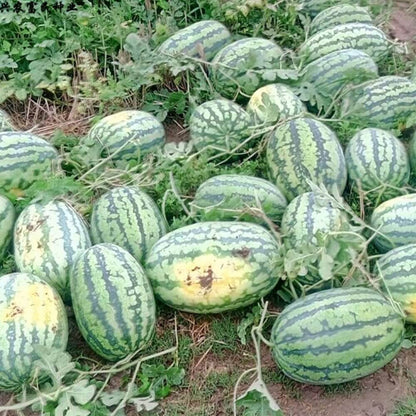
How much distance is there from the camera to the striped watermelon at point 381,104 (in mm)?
3549

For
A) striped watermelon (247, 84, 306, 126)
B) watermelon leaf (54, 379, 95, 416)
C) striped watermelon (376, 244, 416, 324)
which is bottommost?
watermelon leaf (54, 379, 95, 416)

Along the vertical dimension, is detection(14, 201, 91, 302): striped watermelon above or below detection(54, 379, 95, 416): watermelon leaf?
above

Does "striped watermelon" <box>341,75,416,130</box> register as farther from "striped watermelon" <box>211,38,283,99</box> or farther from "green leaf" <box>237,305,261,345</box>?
"green leaf" <box>237,305,261,345</box>

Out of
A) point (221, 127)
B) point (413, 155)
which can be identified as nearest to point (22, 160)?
point (221, 127)

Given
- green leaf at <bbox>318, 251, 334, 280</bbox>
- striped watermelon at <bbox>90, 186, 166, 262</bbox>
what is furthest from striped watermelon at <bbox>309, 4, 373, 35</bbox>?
green leaf at <bbox>318, 251, 334, 280</bbox>

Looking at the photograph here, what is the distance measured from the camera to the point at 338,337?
246cm

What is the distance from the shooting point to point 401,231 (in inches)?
113

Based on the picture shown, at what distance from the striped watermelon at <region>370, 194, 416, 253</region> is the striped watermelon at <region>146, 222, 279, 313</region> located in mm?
480

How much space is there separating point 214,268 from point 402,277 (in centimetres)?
69

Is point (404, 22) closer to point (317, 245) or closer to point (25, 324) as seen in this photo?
point (317, 245)

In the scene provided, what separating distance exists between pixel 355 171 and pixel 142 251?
1.04 meters

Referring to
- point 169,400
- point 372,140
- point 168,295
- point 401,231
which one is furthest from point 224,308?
point 372,140

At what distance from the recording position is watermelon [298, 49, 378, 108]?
12.1ft

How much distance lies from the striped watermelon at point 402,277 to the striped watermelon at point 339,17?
1944 mm
